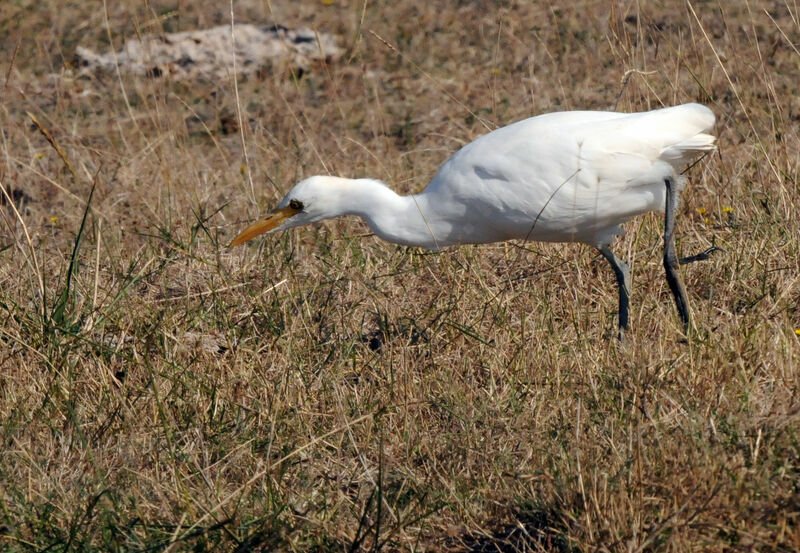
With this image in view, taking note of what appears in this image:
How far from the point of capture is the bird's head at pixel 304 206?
4008 mm

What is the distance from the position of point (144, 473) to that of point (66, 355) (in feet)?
2.40

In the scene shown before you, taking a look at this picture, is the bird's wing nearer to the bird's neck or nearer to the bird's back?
the bird's back

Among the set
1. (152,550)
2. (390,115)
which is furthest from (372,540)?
(390,115)

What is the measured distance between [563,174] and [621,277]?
0.66 metres

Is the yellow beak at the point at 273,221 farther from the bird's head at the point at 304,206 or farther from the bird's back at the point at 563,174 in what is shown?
the bird's back at the point at 563,174

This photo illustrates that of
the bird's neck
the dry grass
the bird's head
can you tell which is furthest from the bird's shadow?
the bird's head

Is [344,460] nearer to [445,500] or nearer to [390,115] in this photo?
[445,500]

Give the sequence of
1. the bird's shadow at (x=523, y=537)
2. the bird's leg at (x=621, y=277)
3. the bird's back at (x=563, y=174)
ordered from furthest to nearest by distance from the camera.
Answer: the bird's leg at (x=621, y=277) → the bird's back at (x=563, y=174) → the bird's shadow at (x=523, y=537)

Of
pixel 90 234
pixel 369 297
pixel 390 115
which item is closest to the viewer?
pixel 369 297

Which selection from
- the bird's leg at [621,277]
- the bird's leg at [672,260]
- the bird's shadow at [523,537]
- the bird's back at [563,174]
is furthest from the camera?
the bird's leg at [621,277]

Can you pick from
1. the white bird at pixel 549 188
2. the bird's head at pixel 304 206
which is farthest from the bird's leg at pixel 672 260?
the bird's head at pixel 304 206

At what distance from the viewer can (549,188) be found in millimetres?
3670

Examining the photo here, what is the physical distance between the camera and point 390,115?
6516 mm

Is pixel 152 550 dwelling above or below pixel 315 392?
above
